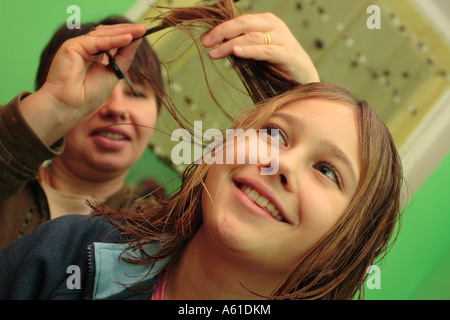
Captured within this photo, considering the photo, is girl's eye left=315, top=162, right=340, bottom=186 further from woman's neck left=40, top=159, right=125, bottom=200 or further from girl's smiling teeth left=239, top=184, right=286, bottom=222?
woman's neck left=40, top=159, right=125, bottom=200

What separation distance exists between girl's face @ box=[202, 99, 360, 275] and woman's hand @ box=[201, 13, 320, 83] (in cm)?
12

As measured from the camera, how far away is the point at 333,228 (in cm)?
56

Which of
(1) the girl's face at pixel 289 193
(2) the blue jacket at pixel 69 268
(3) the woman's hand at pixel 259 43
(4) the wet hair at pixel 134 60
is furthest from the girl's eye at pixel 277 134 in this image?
(4) the wet hair at pixel 134 60

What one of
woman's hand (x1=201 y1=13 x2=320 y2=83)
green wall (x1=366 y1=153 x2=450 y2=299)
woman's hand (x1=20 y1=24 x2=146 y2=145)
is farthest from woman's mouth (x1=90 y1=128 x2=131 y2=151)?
green wall (x1=366 y1=153 x2=450 y2=299)

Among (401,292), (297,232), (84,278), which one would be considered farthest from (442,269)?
(84,278)

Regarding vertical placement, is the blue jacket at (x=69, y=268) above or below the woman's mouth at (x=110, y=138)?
below

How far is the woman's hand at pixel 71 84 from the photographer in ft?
2.10

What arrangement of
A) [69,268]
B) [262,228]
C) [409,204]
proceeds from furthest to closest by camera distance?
[409,204] < [69,268] < [262,228]

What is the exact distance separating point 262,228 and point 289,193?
1.9 inches

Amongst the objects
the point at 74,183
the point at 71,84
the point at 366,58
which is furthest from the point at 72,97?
the point at 366,58

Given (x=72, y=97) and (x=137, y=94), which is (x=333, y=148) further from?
(x=137, y=94)

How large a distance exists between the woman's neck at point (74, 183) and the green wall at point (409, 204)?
16 centimetres

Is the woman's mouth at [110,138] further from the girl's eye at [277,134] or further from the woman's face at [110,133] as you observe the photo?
the girl's eye at [277,134]

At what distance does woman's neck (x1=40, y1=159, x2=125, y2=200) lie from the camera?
0.95 m
